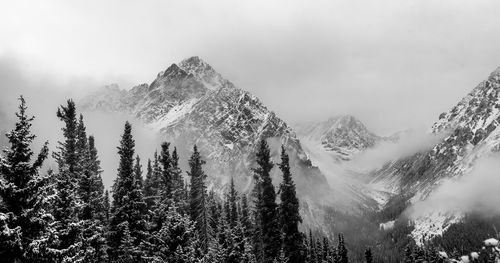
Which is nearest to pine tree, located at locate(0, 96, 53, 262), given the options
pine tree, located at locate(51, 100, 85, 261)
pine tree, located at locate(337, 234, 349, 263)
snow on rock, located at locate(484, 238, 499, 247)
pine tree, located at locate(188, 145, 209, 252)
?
pine tree, located at locate(51, 100, 85, 261)

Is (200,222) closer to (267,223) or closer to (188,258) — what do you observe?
(267,223)

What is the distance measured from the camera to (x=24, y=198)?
22562mm

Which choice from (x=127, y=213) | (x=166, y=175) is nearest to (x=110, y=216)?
(x=127, y=213)

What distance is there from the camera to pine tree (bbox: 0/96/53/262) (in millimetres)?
21297

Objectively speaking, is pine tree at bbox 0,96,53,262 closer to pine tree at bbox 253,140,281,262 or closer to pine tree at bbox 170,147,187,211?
pine tree at bbox 170,147,187,211

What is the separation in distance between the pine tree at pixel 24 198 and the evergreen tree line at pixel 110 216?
0.13 ft

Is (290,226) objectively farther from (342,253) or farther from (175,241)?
(342,253)

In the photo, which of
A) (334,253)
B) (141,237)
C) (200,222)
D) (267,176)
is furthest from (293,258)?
(334,253)

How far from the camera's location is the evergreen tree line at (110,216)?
876 inches

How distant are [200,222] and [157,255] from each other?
32.1 meters

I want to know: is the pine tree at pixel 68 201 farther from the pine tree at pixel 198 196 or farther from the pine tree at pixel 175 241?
the pine tree at pixel 198 196

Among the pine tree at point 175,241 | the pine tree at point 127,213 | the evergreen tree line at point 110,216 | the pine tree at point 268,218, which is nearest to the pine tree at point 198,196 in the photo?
the evergreen tree line at point 110,216

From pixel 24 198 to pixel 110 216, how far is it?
24.5 meters

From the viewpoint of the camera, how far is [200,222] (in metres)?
67.5
